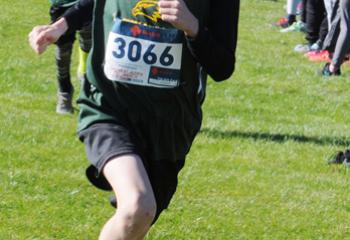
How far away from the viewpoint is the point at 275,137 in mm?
8828

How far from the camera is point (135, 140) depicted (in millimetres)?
4297

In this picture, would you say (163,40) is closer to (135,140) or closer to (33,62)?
(135,140)

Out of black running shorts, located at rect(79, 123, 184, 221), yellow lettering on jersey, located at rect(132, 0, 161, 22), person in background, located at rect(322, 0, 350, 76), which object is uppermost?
yellow lettering on jersey, located at rect(132, 0, 161, 22)

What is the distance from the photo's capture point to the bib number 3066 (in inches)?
173

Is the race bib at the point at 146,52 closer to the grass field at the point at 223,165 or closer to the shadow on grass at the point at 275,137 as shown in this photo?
the grass field at the point at 223,165

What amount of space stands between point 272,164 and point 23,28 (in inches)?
300

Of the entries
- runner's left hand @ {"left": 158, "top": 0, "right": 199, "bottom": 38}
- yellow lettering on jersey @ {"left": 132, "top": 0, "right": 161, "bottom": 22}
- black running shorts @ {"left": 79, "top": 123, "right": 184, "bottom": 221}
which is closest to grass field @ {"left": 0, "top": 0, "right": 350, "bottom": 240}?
black running shorts @ {"left": 79, "top": 123, "right": 184, "bottom": 221}

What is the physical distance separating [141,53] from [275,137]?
14.9 ft

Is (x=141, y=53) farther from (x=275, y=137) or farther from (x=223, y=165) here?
(x=275, y=137)

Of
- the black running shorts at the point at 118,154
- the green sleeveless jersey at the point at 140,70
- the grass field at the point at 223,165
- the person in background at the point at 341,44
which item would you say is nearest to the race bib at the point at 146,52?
the green sleeveless jersey at the point at 140,70

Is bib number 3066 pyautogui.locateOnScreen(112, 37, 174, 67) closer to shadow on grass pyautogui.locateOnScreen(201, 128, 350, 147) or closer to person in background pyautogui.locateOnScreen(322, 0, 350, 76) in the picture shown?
shadow on grass pyautogui.locateOnScreen(201, 128, 350, 147)

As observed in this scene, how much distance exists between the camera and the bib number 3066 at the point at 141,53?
4.38m

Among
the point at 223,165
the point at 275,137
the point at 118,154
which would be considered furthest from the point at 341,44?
the point at 118,154

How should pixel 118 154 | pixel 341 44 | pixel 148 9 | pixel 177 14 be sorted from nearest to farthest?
pixel 177 14, pixel 118 154, pixel 148 9, pixel 341 44
